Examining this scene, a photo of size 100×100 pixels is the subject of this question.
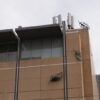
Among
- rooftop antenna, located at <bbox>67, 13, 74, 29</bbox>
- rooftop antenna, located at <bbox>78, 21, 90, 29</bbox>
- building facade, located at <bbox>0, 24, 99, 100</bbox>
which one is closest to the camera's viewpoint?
building facade, located at <bbox>0, 24, 99, 100</bbox>

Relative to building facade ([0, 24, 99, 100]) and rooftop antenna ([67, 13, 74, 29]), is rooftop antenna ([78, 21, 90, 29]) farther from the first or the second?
rooftop antenna ([67, 13, 74, 29])

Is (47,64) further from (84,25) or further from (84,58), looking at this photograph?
(84,25)

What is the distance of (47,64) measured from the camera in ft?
108

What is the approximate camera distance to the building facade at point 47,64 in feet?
104

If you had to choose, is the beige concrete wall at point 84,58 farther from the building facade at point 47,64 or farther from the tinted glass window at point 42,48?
the tinted glass window at point 42,48

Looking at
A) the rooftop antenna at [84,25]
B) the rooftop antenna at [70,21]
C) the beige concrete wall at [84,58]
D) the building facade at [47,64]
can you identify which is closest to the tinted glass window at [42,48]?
the building facade at [47,64]

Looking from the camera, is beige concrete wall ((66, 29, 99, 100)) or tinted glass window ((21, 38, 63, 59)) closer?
beige concrete wall ((66, 29, 99, 100))

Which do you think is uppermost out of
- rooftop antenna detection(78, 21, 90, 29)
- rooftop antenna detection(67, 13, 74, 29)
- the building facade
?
rooftop antenna detection(67, 13, 74, 29)

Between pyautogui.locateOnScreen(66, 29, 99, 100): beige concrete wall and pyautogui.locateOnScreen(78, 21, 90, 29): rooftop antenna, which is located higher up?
pyautogui.locateOnScreen(78, 21, 90, 29): rooftop antenna

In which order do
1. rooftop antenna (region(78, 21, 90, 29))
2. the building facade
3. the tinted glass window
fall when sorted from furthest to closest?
rooftop antenna (region(78, 21, 90, 29)) < the tinted glass window < the building facade

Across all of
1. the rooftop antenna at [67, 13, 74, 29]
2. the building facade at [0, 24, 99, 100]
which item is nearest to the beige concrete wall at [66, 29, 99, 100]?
the building facade at [0, 24, 99, 100]

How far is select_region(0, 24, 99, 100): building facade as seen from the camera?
31688mm

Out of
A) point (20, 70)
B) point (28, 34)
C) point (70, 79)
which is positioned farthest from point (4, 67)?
point (70, 79)

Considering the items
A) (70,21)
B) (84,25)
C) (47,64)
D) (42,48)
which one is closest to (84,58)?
(47,64)
